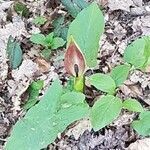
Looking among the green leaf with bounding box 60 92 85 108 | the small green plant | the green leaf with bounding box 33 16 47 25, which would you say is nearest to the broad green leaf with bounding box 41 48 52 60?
the small green plant

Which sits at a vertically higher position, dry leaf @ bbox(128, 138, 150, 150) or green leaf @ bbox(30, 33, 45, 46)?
green leaf @ bbox(30, 33, 45, 46)

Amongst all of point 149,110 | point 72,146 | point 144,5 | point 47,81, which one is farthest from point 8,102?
point 144,5

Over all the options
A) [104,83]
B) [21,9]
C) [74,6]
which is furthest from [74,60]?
[21,9]

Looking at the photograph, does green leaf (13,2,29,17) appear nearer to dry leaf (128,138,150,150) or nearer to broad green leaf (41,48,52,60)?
broad green leaf (41,48,52,60)

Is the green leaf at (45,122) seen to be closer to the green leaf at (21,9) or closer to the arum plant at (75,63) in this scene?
the arum plant at (75,63)

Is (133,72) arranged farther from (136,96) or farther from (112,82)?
(112,82)
